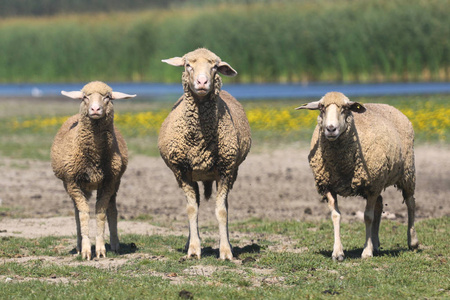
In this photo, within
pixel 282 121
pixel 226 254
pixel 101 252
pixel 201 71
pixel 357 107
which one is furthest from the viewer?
pixel 282 121

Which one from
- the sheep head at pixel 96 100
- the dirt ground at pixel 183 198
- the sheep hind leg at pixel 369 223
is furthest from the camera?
the dirt ground at pixel 183 198

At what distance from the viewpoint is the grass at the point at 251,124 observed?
19.0m

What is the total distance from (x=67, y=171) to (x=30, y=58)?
121 ft

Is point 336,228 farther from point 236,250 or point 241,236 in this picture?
point 241,236

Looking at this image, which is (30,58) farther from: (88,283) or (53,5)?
(88,283)

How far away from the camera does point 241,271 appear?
313 inches

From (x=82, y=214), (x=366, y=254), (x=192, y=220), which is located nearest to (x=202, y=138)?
(x=192, y=220)

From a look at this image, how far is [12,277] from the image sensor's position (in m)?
7.72

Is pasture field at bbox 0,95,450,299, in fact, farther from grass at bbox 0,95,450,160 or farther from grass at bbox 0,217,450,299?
grass at bbox 0,95,450,160

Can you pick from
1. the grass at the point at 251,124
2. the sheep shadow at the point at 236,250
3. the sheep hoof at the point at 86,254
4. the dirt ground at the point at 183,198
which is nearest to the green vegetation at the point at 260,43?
the grass at the point at 251,124

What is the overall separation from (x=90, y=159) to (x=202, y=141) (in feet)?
4.41

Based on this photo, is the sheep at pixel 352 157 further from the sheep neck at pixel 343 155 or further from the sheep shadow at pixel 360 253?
the sheep shadow at pixel 360 253

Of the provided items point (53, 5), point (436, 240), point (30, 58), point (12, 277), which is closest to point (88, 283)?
point (12, 277)

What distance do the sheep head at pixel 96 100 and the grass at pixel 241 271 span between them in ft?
5.46
